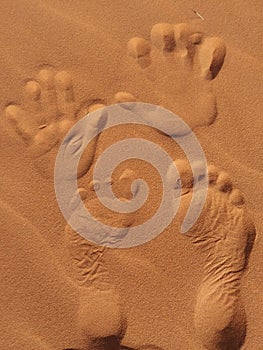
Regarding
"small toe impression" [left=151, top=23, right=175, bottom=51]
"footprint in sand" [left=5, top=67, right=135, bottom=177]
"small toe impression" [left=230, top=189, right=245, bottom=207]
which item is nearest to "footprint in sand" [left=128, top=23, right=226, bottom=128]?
"small toe impression" [left=151, top=23, right=175, bottom=51]

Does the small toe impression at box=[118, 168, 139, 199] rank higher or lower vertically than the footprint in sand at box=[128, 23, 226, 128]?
lower

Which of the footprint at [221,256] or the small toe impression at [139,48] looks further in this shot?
the small toe impression at [139,48]

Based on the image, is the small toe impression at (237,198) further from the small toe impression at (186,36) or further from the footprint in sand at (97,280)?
the small toe impression at (186,36)

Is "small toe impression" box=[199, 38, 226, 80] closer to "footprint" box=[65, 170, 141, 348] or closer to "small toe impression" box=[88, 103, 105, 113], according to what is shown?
"small toe impression" box=[88, 103, 105, 113]

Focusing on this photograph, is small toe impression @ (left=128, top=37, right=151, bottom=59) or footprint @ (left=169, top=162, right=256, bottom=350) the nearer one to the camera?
footprint @ (left=169, top=162, right=256, bottom=350)

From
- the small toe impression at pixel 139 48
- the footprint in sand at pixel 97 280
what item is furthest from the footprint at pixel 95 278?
the small toe impression at pixel 139 48

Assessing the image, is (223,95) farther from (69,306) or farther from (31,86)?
(69,306)
